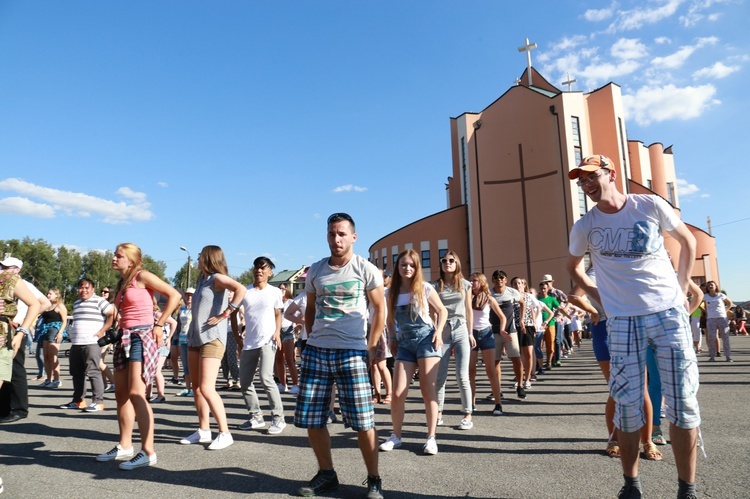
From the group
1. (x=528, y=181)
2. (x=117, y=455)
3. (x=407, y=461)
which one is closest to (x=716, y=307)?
(x=407, y=461)

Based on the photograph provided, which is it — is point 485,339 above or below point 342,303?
below

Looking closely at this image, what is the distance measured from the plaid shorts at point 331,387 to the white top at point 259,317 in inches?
103

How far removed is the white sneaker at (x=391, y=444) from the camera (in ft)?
15.8

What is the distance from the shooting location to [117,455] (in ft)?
15.1

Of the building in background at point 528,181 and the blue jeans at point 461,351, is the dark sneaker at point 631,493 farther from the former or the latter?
the building in background at point 528,181

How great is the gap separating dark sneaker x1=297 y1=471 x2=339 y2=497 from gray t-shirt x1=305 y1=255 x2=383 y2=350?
3.00 ft

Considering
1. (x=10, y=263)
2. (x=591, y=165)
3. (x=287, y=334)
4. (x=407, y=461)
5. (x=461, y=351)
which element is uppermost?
(x=591, y=165)

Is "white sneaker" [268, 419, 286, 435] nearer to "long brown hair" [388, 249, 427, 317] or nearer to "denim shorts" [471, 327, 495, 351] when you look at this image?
"long brown hair" [388, 249, 427, 317]

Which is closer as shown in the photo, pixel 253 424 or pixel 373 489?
pixel 373 489

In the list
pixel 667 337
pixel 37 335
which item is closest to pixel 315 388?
pixel 667 337

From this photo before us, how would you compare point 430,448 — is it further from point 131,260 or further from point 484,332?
point 131,260

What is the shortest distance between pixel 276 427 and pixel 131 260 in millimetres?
2440

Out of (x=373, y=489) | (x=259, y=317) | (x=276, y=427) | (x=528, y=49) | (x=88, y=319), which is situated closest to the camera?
(x=373, y=489)

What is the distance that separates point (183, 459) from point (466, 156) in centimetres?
4227
